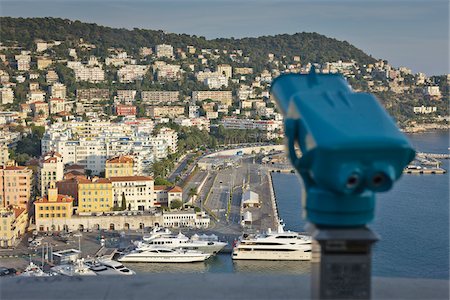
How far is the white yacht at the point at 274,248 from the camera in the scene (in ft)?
22.0

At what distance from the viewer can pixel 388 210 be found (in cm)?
880

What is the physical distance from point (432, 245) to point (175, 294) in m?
5.44

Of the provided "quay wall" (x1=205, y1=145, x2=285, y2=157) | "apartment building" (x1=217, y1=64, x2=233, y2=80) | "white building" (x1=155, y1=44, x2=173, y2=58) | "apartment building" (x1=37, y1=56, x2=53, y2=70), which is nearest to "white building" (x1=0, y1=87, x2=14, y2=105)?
"apartment building" (x1=37, y1=56, x2=53, y2=70)

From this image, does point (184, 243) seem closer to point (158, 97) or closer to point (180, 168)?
point (180, 168)

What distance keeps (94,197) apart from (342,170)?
23.5ft

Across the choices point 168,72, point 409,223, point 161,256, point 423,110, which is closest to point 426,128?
point 423,110

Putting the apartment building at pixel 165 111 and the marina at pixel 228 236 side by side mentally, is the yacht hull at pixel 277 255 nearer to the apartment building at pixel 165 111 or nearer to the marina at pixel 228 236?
the marina at pixel 228 236

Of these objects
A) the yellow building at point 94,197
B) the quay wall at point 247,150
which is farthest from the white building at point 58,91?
the yellow building at point 94,197

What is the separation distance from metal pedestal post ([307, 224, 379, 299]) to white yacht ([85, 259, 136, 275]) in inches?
176

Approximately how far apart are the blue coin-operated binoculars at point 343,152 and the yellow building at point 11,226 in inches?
226

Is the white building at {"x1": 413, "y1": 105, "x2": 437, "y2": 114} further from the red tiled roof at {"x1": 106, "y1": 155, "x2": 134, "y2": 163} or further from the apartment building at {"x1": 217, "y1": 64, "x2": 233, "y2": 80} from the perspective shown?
the red tiled roof at {"x1": 106, "y1": 155, "x2": 134, "y2": 163}

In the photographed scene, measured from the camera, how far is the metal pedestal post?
5.06ft

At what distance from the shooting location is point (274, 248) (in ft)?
22.2

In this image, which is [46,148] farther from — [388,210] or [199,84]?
[199,84]
